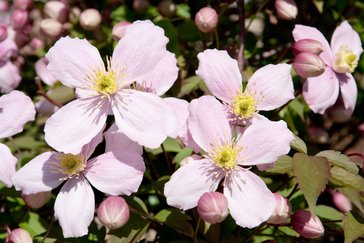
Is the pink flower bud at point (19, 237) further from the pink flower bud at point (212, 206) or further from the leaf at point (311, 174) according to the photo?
the leaf at point (311, 174)

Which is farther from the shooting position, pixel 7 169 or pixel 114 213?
pixel 7 169

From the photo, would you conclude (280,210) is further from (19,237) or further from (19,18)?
(19,18)

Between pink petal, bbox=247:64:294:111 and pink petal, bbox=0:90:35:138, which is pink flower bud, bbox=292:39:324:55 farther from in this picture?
pink petal, bbox=0:90:35:138

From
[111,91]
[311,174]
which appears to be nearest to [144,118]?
[111,91]

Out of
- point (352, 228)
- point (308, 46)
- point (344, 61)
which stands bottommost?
point (352, 228)

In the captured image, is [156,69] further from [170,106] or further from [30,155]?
[30,155]

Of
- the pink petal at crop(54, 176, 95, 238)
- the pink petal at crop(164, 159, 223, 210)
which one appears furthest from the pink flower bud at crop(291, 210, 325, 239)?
the pink petal at crop(54, 176, 95, 238)

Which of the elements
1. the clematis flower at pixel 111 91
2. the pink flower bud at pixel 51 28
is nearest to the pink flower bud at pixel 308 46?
the clematis flower at pixel 111 91
